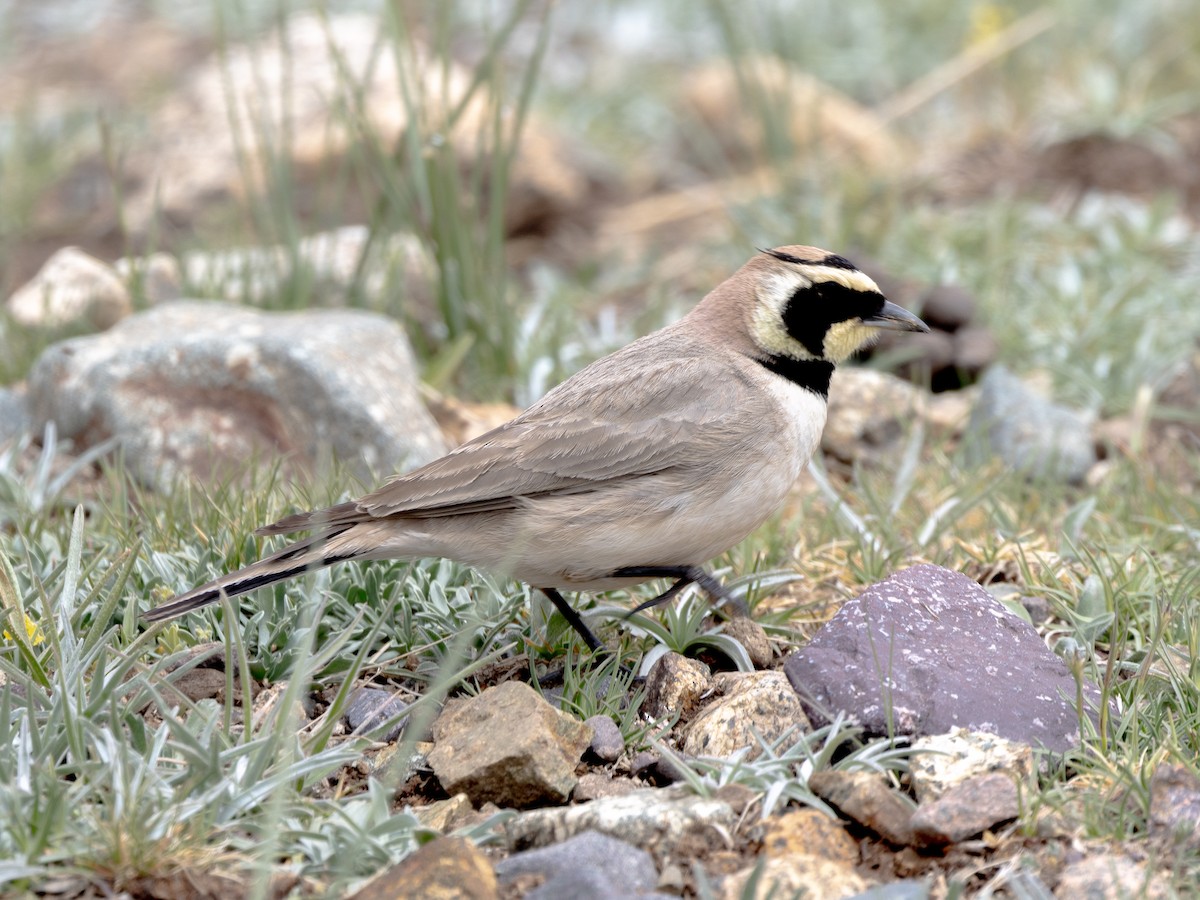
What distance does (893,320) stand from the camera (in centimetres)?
466

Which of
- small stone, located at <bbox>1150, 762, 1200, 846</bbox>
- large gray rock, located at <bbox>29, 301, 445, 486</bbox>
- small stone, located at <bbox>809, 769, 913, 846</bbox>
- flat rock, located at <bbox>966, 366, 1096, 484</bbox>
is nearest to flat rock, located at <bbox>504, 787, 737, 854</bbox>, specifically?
small stone, located at <bbox>809, 769, 913, 846</bbox>

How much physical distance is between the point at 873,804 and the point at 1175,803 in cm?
69

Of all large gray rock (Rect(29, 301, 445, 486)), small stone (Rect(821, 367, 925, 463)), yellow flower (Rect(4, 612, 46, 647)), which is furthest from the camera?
small stone (Rect(821, 367, 925, 463))

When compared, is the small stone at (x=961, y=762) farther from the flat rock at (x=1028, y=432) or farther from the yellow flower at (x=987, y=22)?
the yellow flower at (x=987, y=22)

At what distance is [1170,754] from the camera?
3.56 m

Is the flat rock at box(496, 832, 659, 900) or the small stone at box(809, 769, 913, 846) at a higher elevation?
the flat rock at box(496, 832, 659, 900)

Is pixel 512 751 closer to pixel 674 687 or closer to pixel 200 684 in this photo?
pixel 674 687

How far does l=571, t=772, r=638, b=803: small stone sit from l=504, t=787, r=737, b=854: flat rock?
0.18 meters

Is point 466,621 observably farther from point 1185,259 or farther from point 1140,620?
point 1185,259

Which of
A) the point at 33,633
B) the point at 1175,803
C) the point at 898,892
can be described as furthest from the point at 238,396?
the point at 1175,803

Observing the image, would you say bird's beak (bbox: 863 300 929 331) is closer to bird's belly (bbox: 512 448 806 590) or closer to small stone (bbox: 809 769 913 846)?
bird's belly (bbox: 512 448 806 590)

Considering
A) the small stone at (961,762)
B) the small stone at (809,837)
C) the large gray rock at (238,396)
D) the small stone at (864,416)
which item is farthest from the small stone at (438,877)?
the small stone at (864,416)

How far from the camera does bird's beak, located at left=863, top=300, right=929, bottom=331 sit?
4.65m

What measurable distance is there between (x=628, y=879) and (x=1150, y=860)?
1.13 m
